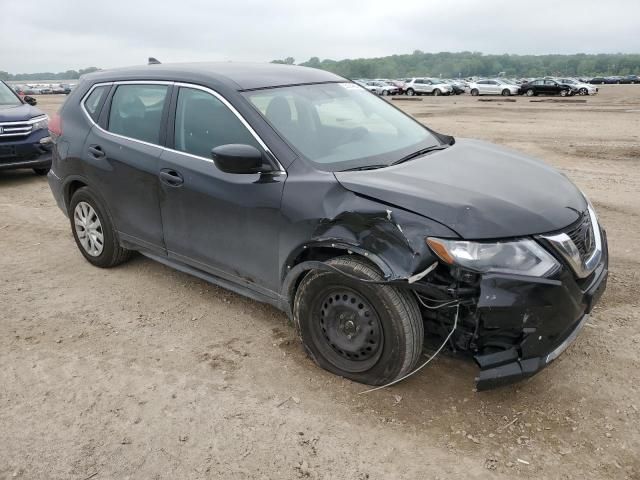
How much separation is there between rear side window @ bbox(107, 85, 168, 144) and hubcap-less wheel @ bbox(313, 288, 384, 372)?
6.21 ft

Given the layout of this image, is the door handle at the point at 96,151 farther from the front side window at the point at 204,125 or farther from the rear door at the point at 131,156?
the front side window at the point at 204,125

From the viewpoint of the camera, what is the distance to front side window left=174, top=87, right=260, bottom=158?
356 centimetres

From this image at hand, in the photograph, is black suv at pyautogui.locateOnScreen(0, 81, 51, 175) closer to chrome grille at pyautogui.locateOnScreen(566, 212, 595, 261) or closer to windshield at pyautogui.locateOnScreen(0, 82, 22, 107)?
windshield at pyautogui.locateOnScreen(0, 82, 22, 107)

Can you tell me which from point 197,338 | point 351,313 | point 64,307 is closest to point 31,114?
point 64,307

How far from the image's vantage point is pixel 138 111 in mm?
4293

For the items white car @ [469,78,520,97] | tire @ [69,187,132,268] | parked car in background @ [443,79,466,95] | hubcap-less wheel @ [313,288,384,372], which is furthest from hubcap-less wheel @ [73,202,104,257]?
parked car in background @ [443,79,466,95]

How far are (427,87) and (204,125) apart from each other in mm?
44525

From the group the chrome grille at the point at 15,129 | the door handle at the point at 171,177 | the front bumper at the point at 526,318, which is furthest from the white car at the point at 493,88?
the front bumper at the point at 526,318

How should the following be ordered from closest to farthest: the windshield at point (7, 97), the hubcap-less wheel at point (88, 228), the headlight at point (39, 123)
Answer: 1. the hubcap-less wheel at point (88, 228)
2. the headlight at point (39, 123)
3. the windshield at point (7, 97)

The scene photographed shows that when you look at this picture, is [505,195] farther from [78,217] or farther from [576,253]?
[78,217]

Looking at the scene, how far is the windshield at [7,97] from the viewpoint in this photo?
9086mm

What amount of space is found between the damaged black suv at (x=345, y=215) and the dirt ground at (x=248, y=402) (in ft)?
1.00

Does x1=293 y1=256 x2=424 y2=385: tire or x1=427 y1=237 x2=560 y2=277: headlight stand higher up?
x1=427 y1=237 x2=560 y2=277: headlight

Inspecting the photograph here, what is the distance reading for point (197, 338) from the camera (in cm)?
384
